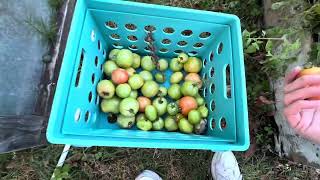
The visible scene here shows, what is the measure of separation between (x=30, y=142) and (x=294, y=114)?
155 centimetres

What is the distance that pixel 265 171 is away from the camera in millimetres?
2457

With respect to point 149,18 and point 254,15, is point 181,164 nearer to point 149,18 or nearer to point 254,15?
point 149,18

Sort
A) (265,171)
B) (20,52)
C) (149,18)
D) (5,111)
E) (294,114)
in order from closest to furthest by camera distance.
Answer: (294,114) < (149,18) < (5,111) < (20,52) < (265,171)

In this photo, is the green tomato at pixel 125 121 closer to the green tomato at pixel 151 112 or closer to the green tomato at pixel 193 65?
the green tomato at pixel 151 112

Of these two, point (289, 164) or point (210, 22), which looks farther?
point (289, 164)

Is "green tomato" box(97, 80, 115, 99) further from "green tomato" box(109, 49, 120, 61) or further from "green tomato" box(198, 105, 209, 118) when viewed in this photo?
"green tomato" box(198, 105, 209, 118)

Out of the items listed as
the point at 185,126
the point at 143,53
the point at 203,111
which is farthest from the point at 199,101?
the point at 143,53

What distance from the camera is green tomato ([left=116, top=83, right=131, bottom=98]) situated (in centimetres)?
206

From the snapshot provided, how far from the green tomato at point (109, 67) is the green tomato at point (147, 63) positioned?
0.18 metres

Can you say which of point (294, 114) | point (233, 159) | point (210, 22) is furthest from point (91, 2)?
point (233, 159)

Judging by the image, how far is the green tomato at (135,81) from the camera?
6.91ft

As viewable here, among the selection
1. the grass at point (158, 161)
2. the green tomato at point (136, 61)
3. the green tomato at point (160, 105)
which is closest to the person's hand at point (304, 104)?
the grass at point (158, 161)

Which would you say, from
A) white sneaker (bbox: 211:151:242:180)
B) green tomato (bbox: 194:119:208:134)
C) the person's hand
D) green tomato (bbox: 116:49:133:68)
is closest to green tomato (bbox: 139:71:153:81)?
green tomato (bbox: 116:49:133:68)

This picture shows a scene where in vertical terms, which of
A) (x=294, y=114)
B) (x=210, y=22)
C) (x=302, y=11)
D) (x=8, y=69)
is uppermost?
(x=302, y=11)
